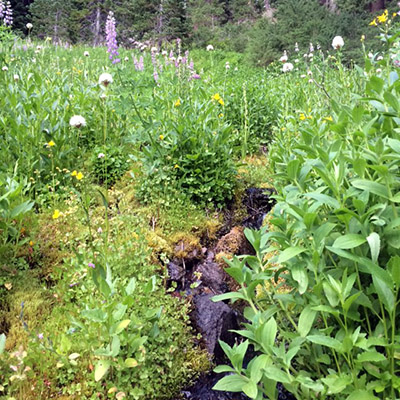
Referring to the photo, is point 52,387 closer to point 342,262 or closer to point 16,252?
point 16,252

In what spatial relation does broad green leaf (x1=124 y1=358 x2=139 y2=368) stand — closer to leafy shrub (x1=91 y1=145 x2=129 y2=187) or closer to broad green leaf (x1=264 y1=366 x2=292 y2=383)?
broad green leaf (x1=264 y1=366 x2=292 y2=383)

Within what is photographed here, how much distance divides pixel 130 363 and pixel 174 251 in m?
1.24

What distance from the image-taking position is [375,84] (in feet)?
5.34

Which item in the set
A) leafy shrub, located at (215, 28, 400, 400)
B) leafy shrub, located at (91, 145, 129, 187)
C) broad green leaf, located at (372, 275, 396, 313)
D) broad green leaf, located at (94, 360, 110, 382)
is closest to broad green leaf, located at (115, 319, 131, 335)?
broad green leaf, located at (94, 360, 110, 382)

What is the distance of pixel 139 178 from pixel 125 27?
21.3 metres

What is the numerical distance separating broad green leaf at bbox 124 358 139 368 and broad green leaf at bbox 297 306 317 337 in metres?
0.73

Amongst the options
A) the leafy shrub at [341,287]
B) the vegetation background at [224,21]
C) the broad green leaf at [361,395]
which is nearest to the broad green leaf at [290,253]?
the leafy shrub at [341,287]

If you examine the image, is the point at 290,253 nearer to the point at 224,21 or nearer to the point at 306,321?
the point at 306,321

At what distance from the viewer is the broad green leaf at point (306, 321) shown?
140 cm

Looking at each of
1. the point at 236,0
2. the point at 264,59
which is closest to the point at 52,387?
the point at 264,59

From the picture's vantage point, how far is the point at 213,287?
2.58 m

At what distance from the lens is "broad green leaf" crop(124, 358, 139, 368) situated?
5.06 feet

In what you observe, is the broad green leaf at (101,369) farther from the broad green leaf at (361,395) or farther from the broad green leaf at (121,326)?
the broad green leaf at (361,395)

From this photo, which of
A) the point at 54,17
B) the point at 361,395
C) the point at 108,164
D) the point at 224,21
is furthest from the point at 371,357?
the point at 224,21
